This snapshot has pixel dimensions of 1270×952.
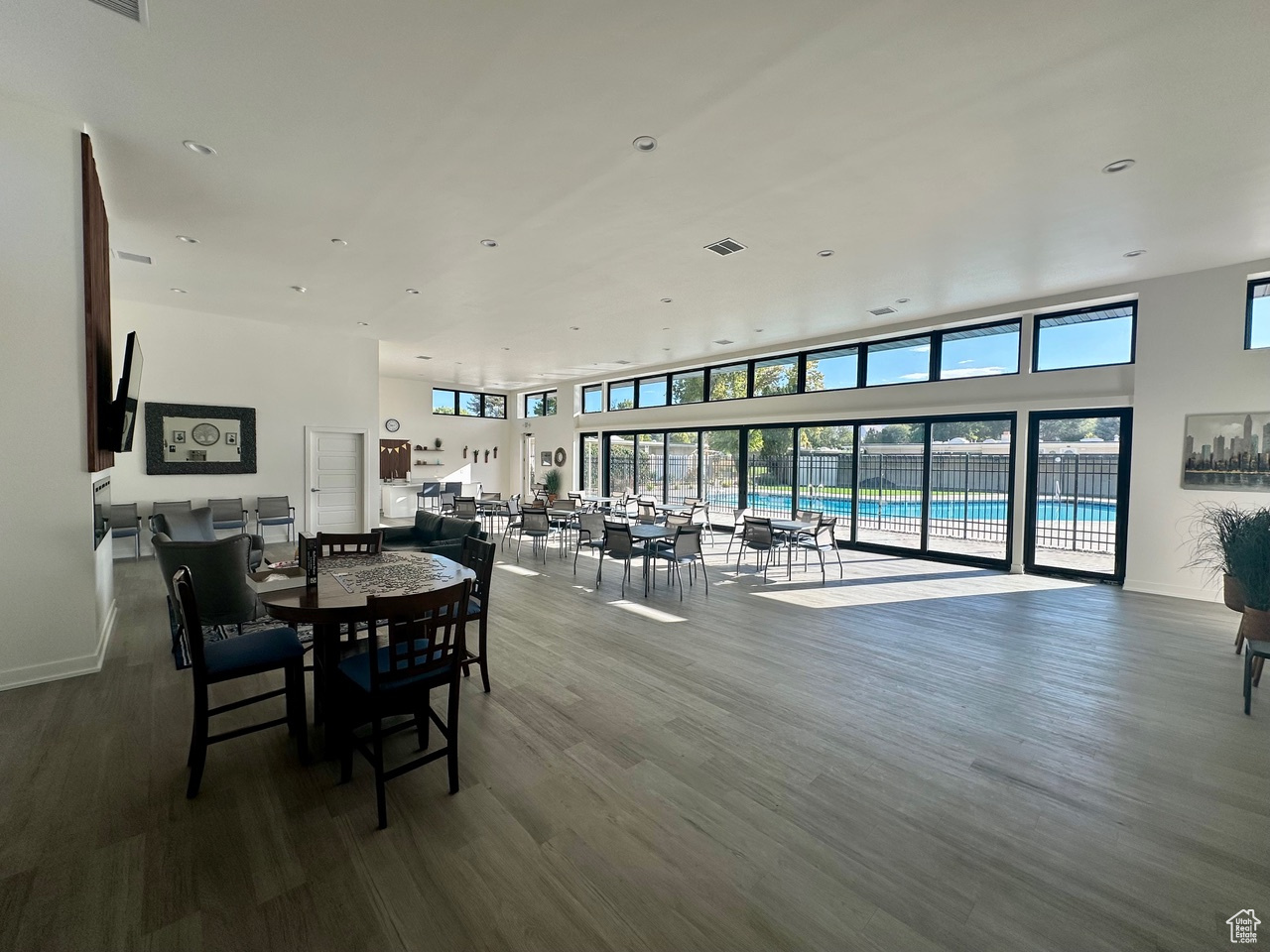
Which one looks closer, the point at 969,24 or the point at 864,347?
the point at 969,24

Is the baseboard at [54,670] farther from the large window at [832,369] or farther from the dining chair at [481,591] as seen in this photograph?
the large window at [832,369]

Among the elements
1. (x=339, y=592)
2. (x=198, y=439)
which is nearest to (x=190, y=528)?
(x=198, y=439)

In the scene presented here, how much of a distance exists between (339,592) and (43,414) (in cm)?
269

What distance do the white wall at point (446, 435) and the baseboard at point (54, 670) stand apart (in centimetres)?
1004

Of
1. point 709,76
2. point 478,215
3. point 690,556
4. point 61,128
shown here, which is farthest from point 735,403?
point 61,128

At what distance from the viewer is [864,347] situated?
8.66m

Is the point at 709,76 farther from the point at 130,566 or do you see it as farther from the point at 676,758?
the point at 130,566

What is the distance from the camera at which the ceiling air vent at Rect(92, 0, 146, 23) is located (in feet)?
7.64

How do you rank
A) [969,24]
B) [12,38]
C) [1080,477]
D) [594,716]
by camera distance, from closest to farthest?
[969,24] < [12,38] < [594,716] < [1080,477]

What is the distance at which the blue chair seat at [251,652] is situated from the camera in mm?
2424

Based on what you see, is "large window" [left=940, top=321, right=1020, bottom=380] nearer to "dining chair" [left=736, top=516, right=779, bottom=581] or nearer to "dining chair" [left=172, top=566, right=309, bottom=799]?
"dining chair" [left=736, top=516, right=779, bottom=581]

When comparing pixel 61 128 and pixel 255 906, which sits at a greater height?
pixel 61 128

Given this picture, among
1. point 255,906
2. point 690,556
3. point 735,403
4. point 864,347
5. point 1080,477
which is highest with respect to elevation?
point 864,347

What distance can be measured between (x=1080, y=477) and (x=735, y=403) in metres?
5.52
